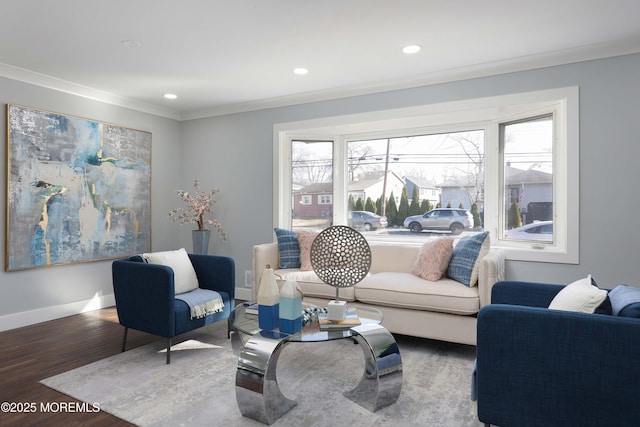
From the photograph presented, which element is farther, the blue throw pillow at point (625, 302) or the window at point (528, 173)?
the window at point (528, 173)

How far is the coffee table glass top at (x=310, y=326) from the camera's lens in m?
2.13

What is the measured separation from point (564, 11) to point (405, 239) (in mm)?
2524

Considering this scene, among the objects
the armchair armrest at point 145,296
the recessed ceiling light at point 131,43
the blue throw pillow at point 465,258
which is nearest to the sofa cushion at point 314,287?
the blue throw pillow at point 465,258

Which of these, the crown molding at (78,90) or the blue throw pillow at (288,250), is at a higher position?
the crown molding at (78,90)

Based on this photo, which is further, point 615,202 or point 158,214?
point 158,214

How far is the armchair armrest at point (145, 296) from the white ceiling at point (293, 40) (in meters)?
1.73

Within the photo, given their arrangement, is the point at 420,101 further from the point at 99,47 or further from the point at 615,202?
the point at 99,47

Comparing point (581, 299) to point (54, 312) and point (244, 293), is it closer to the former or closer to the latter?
point (244, 293)

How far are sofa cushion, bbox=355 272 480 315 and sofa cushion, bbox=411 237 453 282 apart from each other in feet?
0.20

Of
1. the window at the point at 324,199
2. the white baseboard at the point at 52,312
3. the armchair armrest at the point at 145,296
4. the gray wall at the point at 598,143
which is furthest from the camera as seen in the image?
the window at the point at 324,199

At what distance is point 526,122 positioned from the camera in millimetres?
3754

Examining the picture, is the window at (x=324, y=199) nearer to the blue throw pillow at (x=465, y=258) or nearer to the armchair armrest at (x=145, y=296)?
the blue throw pillow at (x=465, y=258)

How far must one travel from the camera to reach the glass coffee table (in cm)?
208

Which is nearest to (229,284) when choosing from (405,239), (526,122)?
(405,239)
